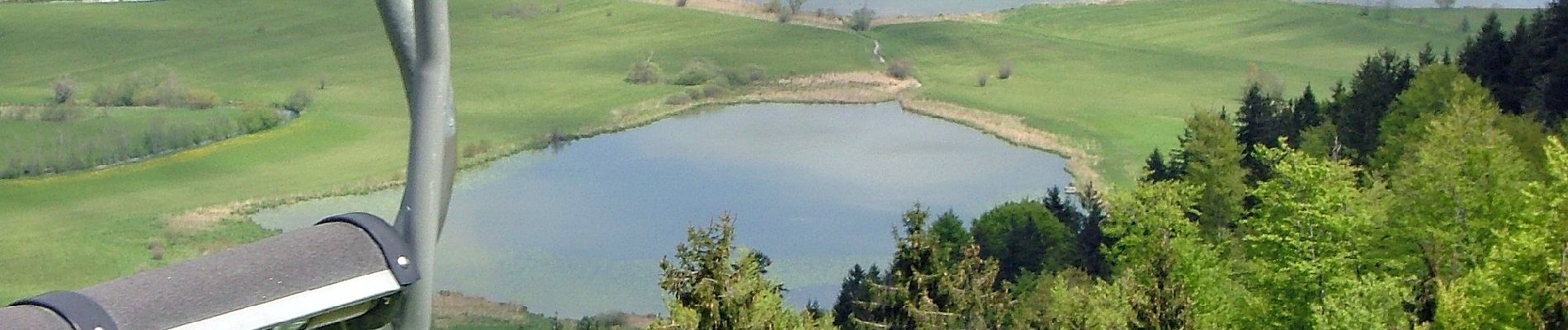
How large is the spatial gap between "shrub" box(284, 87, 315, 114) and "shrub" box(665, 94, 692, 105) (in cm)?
1295

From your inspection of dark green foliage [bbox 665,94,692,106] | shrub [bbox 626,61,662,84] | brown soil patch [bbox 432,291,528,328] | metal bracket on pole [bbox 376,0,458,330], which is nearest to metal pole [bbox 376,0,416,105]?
metal bracket on pole [bbox 376,0,458,330]

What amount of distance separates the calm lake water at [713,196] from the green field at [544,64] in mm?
2085

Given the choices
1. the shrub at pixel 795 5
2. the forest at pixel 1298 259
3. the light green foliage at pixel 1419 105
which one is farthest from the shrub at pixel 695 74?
the forest at pixel 1298 259

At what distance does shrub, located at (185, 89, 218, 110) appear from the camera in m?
64.7

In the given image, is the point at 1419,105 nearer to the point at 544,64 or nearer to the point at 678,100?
the point at 678,100

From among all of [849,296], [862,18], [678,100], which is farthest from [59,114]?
[849,296]

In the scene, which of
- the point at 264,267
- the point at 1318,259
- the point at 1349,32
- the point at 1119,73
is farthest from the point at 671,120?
the point at 264,267

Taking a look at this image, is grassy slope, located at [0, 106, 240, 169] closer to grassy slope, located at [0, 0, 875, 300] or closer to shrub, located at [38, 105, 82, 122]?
shrub, located at [38, 105, 82, 122]

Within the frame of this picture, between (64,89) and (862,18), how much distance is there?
1184 inches

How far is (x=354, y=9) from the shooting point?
2576 inches

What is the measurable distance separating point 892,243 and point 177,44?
94.5 ft

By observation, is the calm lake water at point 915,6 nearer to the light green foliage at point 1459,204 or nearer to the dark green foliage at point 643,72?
the dark green foliage at point 643,72

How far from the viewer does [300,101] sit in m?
64.2

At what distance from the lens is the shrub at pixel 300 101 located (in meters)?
64.1
